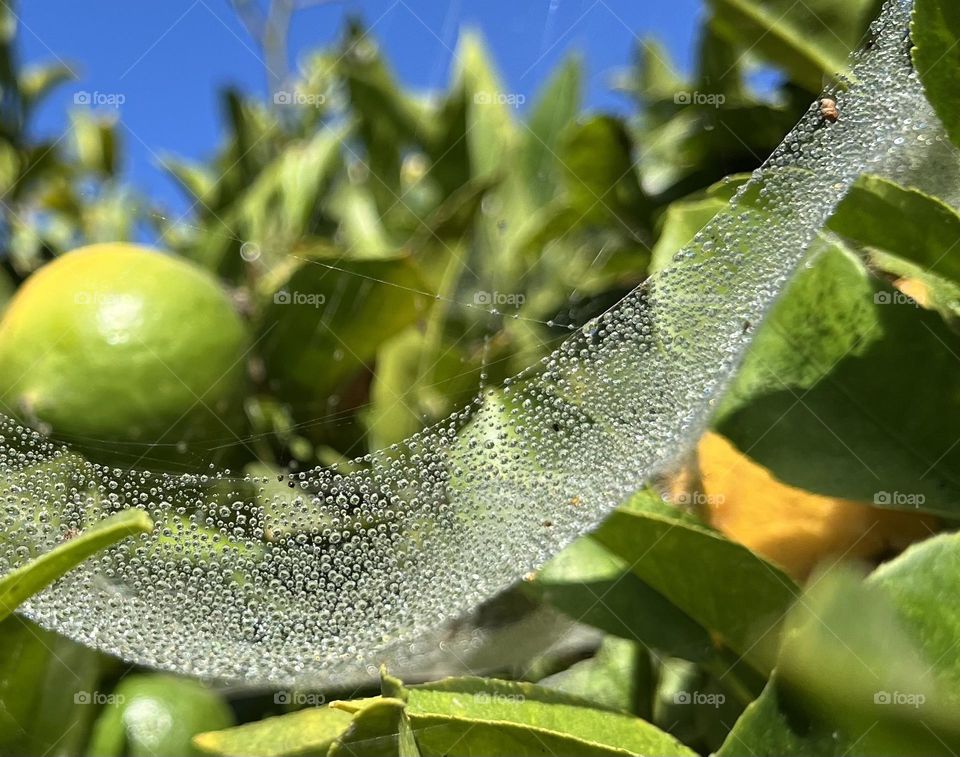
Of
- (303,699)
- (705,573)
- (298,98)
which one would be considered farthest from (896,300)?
(298,98)

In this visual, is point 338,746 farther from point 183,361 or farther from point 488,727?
point 183,361

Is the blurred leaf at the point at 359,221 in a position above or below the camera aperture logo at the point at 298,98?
below

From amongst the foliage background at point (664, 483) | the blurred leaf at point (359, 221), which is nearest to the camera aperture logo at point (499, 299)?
the foliage background at point (664, 483)

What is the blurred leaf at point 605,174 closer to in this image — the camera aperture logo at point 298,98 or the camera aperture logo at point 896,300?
the camera aperture logo at point 896,300

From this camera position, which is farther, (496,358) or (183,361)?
(183,361)

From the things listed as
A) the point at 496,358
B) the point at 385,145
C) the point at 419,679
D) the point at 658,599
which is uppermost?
the point at 385,145

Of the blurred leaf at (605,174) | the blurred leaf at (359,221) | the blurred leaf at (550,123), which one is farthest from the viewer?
the blurred leaf at (359,221)

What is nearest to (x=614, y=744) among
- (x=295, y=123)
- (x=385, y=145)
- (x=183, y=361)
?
(x=183, y=361)
